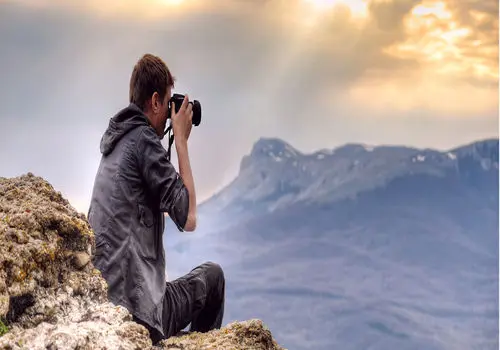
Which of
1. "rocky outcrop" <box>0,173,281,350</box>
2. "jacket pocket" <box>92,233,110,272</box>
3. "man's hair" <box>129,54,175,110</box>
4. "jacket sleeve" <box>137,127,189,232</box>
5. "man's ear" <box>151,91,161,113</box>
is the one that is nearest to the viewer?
"rocky outcrop" <box>0,173,281,350</box>

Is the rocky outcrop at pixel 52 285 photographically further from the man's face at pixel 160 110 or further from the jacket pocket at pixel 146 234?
the man's face at pixel 160 110

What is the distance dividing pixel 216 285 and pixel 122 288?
126 centimetres

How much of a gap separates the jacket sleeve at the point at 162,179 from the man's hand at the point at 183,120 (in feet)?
0.92

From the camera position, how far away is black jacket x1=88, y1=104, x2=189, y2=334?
784cm

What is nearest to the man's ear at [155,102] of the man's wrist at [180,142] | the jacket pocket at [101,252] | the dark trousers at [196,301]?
the man's wrist at [180,142]

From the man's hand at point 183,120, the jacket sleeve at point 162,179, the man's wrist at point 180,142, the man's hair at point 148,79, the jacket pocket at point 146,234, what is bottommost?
the jacket pocket at point 146,234

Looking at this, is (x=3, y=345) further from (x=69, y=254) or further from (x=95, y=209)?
(x=95, y=209)

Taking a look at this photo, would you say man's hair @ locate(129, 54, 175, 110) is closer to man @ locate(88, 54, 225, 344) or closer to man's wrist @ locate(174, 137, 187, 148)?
man @ locate(88, 54, 225, 344)

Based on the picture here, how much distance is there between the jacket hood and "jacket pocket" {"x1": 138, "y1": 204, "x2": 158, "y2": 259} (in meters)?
0.65

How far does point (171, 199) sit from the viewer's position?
7973 mm

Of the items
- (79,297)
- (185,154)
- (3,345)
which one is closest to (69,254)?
(79,297)

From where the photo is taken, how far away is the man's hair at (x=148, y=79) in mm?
8289

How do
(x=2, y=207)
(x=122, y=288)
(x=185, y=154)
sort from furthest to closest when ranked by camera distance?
(x=185, y=154)
(x=122, y=288)
(x=2, y=207)

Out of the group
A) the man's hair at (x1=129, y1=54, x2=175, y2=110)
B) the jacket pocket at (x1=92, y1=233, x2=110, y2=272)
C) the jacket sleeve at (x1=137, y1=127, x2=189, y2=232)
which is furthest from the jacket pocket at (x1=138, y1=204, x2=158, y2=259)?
the man's hair at (x1=129, y1=54, x2=175, y2=110)
